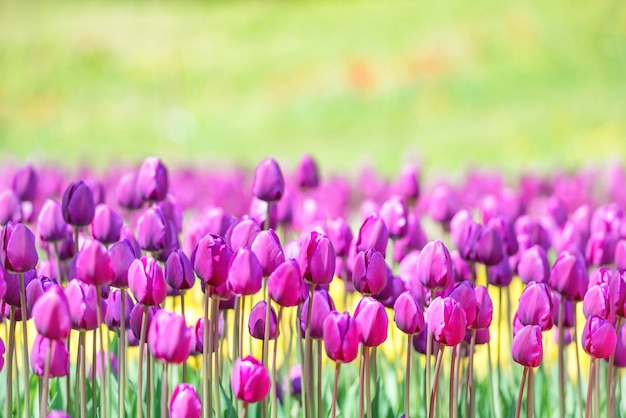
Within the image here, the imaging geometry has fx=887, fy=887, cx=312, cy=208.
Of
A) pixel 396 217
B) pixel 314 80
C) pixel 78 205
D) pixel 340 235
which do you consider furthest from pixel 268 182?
pixel 314 80

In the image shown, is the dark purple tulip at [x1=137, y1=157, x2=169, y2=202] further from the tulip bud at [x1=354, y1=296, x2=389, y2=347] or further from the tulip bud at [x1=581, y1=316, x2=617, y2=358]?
the tulip bud at [x1=581, y1=316, x2=617, y2=358]

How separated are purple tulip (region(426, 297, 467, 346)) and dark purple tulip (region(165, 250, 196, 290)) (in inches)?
18.8

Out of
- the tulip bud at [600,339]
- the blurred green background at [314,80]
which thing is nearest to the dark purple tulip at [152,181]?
the tulip bud at [600,339]

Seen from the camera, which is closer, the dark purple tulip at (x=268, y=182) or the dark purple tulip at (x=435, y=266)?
the dark purple tulip at (x=435, y=266)

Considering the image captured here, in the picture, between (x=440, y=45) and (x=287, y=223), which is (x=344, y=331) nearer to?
(x=287, y=223)

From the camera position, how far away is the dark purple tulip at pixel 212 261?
1.58 metres

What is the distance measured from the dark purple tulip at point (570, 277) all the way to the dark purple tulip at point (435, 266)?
25 cm

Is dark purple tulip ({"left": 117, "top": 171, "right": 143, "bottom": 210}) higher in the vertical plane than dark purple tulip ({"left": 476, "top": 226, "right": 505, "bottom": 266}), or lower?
higher

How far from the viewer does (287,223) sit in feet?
9.52

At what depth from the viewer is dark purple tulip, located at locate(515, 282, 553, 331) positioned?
1688 mm

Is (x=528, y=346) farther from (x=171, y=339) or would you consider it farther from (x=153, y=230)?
(x=153, y=230)

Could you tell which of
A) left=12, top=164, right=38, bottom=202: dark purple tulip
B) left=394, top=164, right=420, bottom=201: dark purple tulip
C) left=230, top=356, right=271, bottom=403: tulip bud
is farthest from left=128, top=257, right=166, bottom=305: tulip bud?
left=394, top=164, right=420, bottom=201: dark purple tulip

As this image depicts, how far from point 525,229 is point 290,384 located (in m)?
0.76

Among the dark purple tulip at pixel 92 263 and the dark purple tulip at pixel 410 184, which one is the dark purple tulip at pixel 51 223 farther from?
the dark purple tulip at pixel 410 184
